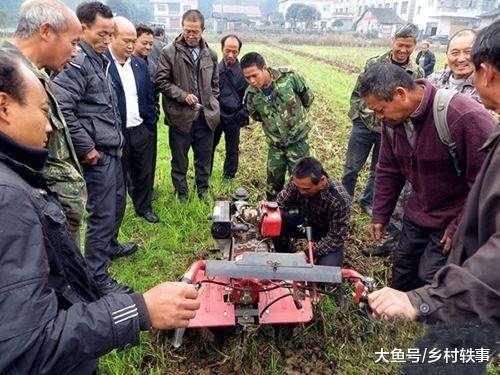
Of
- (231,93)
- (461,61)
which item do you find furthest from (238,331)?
(231,93)

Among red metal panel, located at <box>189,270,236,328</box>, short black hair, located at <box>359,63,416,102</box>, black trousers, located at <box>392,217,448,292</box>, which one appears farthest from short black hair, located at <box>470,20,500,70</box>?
red metal panel, located at <box>189,270,236,328</box>

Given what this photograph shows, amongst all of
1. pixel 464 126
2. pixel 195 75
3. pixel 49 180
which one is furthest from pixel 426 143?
pixel 195 75

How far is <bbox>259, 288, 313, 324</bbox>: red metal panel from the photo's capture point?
2.59 meters

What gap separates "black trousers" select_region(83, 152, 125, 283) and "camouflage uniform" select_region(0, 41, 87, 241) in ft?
2.31

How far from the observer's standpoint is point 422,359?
1.86 m

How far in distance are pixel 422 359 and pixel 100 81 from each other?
2.81m

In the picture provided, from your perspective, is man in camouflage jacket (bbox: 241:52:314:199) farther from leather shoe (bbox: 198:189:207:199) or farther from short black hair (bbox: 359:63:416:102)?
short black hair (bbox: 359:63:416:102)

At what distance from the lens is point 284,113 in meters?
4.41

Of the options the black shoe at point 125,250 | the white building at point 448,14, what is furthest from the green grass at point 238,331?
the white building at point 448,14

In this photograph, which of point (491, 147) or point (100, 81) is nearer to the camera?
point (491, 147)

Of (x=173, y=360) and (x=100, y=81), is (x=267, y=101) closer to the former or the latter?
(x=100, y=81)

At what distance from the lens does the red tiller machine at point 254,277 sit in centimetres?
206

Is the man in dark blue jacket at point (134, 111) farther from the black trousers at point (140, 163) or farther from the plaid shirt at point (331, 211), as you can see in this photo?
the plaid shirt at point (331, 211)

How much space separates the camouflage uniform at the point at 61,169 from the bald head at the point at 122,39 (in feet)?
5.01
